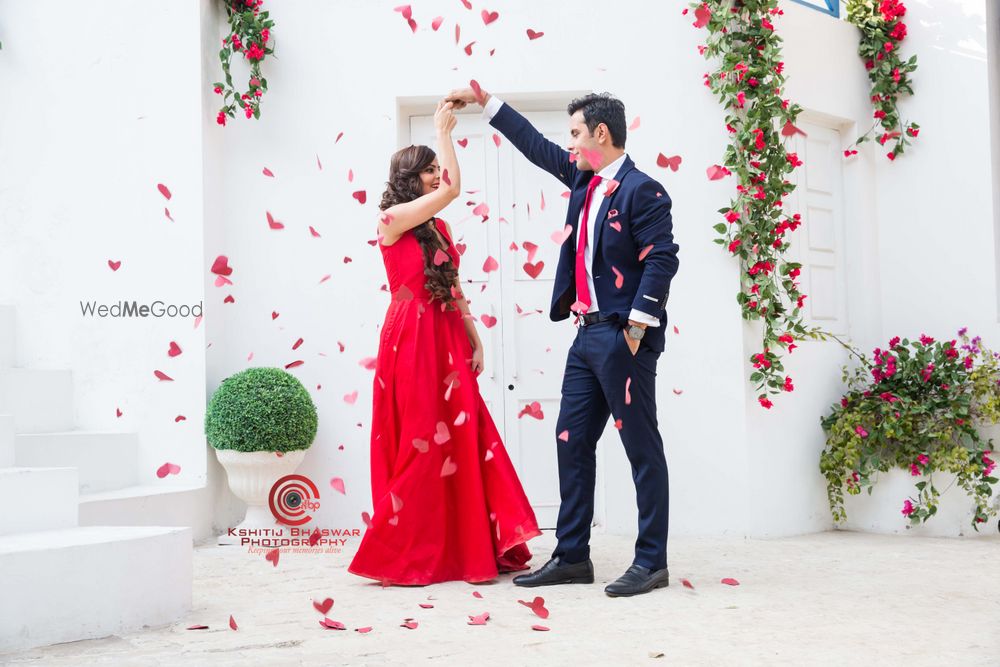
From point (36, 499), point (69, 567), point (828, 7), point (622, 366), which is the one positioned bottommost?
point (69, 567)

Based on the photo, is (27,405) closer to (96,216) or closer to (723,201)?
(96,216)

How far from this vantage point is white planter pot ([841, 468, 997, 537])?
4.95 m

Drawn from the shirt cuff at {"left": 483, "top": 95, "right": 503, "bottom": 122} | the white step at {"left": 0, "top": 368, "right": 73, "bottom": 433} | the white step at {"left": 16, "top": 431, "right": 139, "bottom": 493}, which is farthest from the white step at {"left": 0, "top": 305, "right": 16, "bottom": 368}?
the shirt cuff at {"left": 483, "top": 95, "right": 503, "bottom": 122}

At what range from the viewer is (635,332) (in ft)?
11.1

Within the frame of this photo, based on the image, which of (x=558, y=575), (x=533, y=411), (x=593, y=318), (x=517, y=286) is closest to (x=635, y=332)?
(x=593, y=318)

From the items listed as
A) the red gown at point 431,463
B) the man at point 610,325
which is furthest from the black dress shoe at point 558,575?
the red gown at point 431,463

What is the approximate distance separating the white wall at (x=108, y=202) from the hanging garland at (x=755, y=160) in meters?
2.61

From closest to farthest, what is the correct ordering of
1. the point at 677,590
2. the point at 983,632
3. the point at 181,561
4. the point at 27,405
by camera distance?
the point at 983,632 → the point at 181,561 → the point at 677,590 → the point at 27,405

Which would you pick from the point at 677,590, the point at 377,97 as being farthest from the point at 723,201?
the point at 677,590

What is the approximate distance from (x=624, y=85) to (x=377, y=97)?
4.14ft

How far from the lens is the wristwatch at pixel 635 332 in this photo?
3387 millimetres

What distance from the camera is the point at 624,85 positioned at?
5.00m

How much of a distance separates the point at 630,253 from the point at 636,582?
1153 mm

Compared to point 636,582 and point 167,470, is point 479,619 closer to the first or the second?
point 636,582
